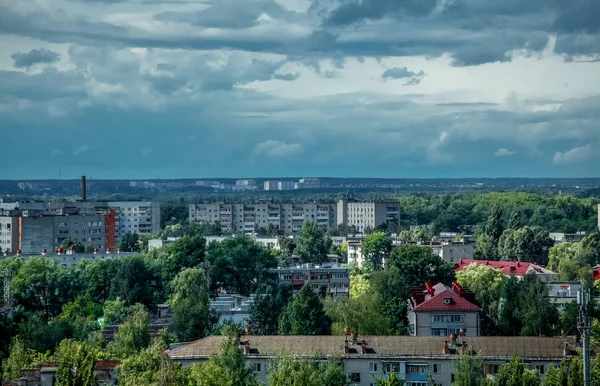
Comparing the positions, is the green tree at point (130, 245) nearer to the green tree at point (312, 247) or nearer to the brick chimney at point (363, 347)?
the green tree at point (312, 247)

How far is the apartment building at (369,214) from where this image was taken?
6575 inches

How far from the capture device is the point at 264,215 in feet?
575

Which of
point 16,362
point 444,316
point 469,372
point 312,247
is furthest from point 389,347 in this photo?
point 312,247

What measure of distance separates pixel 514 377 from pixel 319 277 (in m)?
46.0

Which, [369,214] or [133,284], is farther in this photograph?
[369,214]

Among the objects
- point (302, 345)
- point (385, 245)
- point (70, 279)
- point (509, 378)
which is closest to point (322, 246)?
point (385, 245)

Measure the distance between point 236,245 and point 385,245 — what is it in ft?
65.7

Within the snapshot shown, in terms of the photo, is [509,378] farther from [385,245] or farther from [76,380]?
[385,245]

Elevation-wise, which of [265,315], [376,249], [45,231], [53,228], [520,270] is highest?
[53,228]

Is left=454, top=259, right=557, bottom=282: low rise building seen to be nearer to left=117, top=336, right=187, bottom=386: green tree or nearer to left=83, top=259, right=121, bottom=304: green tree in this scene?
left=83, top=259, right=121, bottom=304: green tree

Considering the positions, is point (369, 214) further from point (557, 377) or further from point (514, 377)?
point (514, 377)

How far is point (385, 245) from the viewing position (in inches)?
3912

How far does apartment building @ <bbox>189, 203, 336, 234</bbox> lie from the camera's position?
175 meters

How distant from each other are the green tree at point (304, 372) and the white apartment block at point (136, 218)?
119 m
